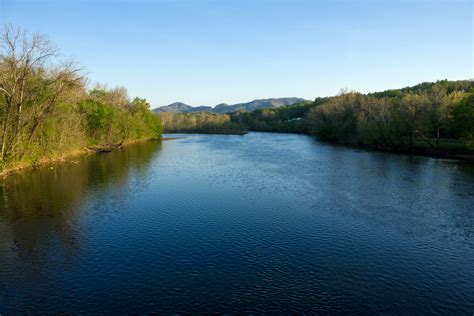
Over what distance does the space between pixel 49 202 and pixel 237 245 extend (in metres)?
18.2

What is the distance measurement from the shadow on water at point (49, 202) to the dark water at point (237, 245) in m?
0.13

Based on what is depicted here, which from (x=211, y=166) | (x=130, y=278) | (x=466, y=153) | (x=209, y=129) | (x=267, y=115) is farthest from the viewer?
(x=267, y=115)

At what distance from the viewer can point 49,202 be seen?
2802 cm

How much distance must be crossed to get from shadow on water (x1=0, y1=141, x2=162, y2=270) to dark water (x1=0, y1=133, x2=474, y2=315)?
13 cm

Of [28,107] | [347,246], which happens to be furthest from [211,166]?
[347,246]

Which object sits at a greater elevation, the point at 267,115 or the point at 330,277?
the point at 267,115

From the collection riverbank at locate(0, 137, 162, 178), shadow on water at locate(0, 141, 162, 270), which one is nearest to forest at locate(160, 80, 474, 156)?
shadow on water at locate(0, 141, 162, 270)

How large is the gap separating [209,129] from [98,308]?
14418 cm

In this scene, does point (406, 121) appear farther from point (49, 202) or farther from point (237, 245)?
point (49, 202)

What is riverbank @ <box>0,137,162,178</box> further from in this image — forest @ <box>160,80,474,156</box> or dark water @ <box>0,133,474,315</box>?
forest @ <box>160,80,474,156</box>

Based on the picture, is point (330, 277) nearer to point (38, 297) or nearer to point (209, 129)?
point (38, 297)

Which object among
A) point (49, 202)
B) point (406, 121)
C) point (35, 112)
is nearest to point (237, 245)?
point (49, 202)

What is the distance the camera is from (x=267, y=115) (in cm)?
18588

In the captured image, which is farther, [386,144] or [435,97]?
[386,144]
